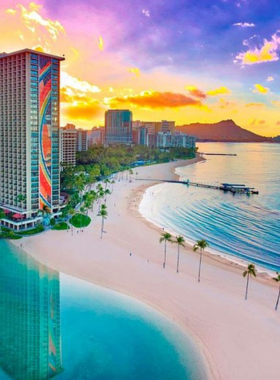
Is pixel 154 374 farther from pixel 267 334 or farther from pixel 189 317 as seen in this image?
pixel 267 334

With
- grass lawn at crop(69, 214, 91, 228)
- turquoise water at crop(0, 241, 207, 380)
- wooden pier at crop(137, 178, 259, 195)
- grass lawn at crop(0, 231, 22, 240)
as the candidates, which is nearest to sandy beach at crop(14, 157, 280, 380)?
turquoise water at crop(0, 241, 207, 380)

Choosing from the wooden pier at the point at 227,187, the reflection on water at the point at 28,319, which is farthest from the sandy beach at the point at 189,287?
the wooden pier at the point at 227,187

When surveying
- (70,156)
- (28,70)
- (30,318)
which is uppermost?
(28,70)

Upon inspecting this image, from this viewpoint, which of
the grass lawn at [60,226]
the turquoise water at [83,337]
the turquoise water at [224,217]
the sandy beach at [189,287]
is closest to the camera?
the turquoise water at [83,337]

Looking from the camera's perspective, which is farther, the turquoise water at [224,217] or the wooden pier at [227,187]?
the wooden pier at [227,187]

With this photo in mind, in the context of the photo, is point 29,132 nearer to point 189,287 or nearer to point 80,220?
point 80,220

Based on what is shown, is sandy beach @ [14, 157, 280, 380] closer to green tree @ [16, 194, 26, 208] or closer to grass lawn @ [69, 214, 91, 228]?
grass lawn @ [69, 214, 91, 228]

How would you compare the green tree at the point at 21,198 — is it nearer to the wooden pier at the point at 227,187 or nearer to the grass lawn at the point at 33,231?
the grass lawn at the point at 33,231

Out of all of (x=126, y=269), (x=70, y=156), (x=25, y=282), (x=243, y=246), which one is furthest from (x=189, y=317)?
(x=70, y=156)
